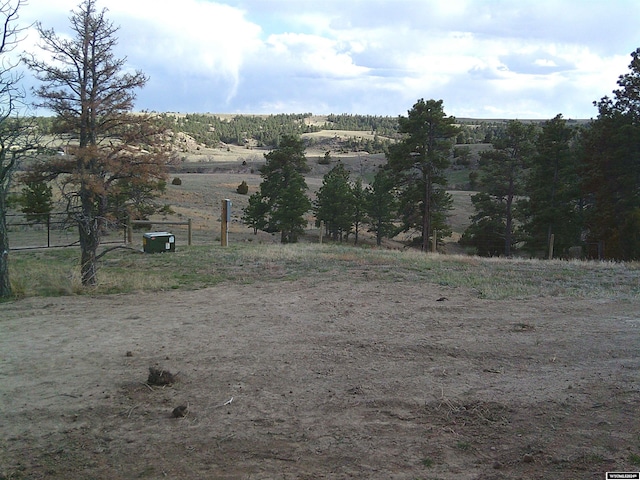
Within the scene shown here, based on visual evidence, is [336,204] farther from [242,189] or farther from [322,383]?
[322,383]

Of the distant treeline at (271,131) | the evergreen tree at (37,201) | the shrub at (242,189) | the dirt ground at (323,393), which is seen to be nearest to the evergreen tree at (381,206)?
the shrub at (242,189)

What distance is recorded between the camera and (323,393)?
21.2 feet

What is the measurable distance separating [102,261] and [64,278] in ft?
17.8

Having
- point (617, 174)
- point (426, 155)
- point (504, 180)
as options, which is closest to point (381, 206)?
point (426, 155)

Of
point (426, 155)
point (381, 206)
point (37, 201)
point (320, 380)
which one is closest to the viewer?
point (320, 380)

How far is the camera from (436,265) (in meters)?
17.0

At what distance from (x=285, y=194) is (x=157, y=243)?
19.3 meters

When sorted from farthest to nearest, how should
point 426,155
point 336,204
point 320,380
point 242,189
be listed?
point 242,189 < point 336,204 < point 426,155 < point 320,380

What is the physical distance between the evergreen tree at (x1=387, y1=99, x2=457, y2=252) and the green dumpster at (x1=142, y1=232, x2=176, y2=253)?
1877 cm

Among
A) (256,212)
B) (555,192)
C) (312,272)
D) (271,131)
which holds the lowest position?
Answer: (312,272)

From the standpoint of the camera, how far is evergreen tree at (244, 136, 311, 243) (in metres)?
39.5

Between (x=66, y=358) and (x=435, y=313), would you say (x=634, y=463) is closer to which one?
(x=435, y=313)

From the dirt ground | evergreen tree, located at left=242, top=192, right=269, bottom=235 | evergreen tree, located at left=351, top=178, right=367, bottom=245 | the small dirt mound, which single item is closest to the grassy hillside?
the dirt ground

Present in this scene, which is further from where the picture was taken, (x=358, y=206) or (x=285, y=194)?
(x=358, y=206)
